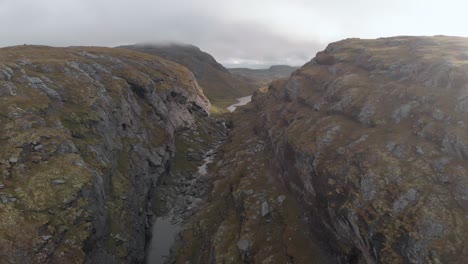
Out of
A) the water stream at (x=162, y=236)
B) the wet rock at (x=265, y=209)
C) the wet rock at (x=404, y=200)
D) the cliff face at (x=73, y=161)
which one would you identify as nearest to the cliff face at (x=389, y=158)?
the wet rock at (x=404, y=200)

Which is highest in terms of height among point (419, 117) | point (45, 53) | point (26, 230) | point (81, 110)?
point (45, 53)

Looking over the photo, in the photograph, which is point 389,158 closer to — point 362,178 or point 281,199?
point 362,178

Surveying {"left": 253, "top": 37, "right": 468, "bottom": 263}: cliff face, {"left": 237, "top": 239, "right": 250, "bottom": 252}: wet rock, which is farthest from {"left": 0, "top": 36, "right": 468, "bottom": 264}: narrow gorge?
{"left": 237, "top": 239, "right": 250, "bottom": 252}: wet rock

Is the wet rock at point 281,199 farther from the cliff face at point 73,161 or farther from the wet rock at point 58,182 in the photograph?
the wet rock at point 58,182

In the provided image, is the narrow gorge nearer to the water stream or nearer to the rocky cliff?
the rocky cliff

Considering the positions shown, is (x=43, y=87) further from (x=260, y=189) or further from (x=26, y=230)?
(x=260, y=189)

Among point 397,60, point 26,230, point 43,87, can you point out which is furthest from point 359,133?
point 43,87
